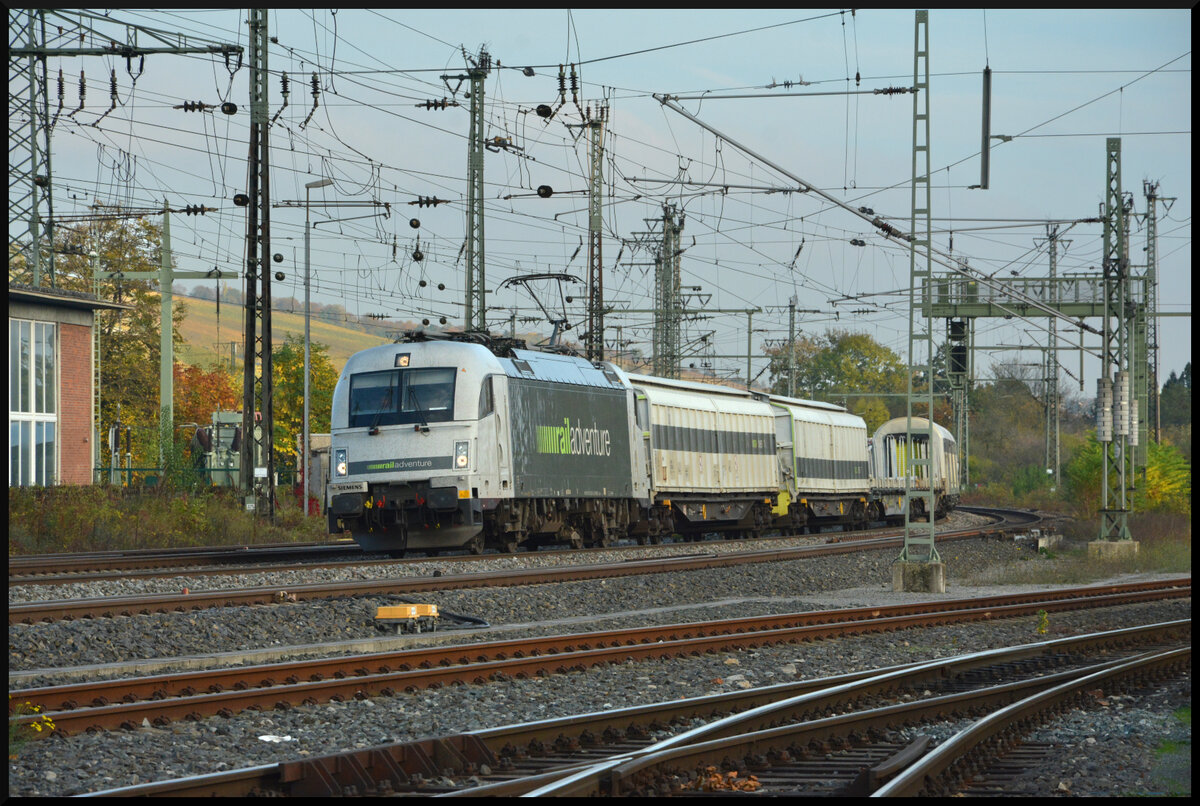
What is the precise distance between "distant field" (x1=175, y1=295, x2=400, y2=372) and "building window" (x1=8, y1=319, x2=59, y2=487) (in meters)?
121

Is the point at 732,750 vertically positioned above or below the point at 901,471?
below

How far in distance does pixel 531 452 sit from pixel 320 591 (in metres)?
8.65

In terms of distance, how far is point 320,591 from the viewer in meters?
16.1

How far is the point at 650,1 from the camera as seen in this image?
6371 mm

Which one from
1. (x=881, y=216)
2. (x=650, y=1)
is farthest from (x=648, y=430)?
(x=650, y=1)

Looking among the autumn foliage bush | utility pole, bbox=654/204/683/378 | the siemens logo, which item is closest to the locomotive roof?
the siemens logo

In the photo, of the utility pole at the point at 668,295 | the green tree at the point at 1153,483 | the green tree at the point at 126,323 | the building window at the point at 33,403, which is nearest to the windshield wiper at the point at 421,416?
the building window at the point at 33,403

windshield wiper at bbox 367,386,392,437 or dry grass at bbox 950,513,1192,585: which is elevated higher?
windshield wiper at bbox 367,386,392,437

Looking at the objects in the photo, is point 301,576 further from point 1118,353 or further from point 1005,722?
point 1118,353

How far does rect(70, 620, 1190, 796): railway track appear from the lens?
673cm

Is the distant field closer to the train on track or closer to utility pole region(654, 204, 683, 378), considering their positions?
utility pole region(654, 204, 683, 378)

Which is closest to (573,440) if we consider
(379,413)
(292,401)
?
(379,413)

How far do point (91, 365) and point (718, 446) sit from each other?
17.4 metres

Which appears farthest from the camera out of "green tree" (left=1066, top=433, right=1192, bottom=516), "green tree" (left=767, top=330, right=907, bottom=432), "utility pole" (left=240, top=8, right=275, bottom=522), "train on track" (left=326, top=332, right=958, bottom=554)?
"green tree" (left=767, top=330, right=907, bottom=432)
